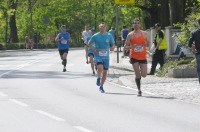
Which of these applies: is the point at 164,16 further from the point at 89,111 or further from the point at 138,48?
the point at 89,111

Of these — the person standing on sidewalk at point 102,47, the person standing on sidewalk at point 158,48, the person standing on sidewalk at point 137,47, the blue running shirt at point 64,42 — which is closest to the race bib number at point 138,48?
the person standing on sidewalk at point 137,47

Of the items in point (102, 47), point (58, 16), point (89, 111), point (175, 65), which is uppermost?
point (58, 16)

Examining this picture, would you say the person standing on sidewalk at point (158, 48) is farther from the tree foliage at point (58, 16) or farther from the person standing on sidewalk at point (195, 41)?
the tree foliage at point (58, 16)

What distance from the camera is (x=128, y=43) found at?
16.6 meters

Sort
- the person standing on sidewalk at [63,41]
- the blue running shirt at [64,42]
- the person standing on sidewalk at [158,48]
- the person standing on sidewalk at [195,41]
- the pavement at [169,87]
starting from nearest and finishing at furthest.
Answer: the pavement at [169,87] < the person standing on sidewalk at [195,41] < the person standing on sidewalk at [158,48] < the person standing on sidewalk at [63,41] < the blue running shirt at [64,42]

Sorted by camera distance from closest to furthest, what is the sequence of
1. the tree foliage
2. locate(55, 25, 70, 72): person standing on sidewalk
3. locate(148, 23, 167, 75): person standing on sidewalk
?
1. locate(148, 23, 167, 75): person standing on sidewalk
2. locate(55, 25, 70, 72): person standing on sidewalk
3. the tree foliage

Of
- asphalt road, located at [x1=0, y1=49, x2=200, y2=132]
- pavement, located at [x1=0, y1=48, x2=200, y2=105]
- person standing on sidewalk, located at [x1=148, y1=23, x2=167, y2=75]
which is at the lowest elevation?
pavement, located at [x1=0, y1=48, x2=200, y2=105]

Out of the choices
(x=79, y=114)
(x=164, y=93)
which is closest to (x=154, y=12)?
(x=164, y=93)

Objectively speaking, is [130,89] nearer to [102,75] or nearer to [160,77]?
[102,75]

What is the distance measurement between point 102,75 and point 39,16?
78.6 m

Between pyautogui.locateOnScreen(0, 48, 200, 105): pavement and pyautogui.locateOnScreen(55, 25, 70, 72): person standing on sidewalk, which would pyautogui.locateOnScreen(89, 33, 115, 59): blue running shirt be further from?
pyautogui.locateOnScreen(55, 25, 70, 72): person standing on sidewalk

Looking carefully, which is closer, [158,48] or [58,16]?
[158,48]

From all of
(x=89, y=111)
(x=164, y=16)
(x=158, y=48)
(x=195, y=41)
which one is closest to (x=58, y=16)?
(x=164, y=16)

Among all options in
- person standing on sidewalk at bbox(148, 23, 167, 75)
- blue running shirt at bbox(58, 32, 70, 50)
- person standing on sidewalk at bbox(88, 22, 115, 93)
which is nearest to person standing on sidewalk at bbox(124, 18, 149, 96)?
person standing on sidewalk at bbox(88, 22, 115, 93)
